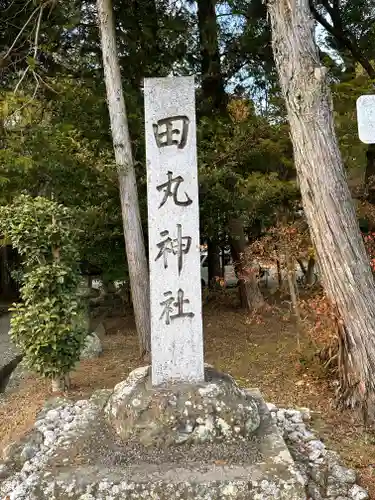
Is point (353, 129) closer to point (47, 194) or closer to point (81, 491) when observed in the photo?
point (47, 194)

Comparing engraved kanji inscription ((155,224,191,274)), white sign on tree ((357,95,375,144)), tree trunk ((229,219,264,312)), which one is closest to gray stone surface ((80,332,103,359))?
tree trunk ((229,219,264,312))

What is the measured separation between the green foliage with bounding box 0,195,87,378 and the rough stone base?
1.70 m

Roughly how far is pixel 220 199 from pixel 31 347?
477 centimetres

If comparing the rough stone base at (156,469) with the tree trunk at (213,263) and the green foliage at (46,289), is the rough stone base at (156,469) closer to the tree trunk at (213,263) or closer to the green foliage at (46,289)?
the green foliage at (46,289)

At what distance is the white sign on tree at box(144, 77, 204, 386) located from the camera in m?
3.65

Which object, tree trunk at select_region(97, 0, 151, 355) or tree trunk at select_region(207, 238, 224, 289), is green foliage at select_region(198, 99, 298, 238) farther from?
tree trunk at select_region(207, 238, 224, 289)

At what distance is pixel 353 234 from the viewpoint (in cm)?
469

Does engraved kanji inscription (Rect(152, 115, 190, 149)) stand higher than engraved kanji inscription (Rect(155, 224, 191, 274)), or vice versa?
engraved kanji inscription (Rect(152, 115, 190, 149))

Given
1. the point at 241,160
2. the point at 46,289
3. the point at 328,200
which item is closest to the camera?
the point at 328,200

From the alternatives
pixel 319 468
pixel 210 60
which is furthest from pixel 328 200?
pixel 210 60

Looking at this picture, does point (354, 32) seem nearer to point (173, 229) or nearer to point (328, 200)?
point (328, 200)

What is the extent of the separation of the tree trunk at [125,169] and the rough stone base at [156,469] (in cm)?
344

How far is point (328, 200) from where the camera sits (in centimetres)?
468

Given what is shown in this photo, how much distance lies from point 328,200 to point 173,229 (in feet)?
5.85
